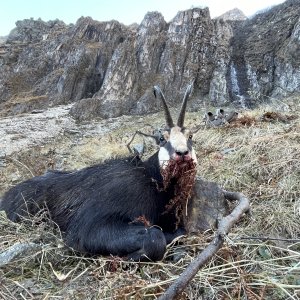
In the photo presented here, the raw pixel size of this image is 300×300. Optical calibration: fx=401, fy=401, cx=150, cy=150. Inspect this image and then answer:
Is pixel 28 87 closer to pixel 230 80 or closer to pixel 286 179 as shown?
pixel 230 80

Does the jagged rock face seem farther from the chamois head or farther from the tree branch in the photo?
the tree branch

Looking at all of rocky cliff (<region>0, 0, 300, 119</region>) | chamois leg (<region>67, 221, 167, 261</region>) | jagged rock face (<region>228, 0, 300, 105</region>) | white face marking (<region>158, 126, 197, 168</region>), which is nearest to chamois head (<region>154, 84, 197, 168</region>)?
white face marking (<region>158, 126, 197, 168</region>)

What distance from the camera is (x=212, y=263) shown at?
8.91 ft

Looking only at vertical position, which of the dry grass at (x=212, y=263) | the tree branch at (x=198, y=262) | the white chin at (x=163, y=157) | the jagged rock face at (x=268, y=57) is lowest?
the dry grass at (x=212, y=263)

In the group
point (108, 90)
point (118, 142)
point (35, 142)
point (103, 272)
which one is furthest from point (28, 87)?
point (103, 272)

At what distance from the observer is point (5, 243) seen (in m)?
3.43

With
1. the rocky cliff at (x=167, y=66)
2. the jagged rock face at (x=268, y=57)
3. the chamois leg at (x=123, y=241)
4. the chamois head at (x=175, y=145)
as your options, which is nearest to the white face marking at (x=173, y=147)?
the chamois head at (x=175, y=145)

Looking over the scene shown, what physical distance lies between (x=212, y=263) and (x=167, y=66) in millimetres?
15497

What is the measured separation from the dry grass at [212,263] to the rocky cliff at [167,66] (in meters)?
10.3

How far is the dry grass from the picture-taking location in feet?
7.88

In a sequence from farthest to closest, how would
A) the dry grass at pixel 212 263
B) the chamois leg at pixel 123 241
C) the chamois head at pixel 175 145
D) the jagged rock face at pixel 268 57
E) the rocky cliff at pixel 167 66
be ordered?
the rocky cliff at pixel 167 66
the jagged rock face at pixel 268 57
the chamois head at pixel 175 145
the chamois leg at pixel 123 241
the dry grass at pixel 212 263

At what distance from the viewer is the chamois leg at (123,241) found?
9.68 feet

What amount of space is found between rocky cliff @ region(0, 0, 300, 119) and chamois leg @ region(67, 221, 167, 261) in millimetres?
11728

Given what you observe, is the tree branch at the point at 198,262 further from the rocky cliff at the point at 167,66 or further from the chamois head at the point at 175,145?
the rocky cliff at the point at 167,66
